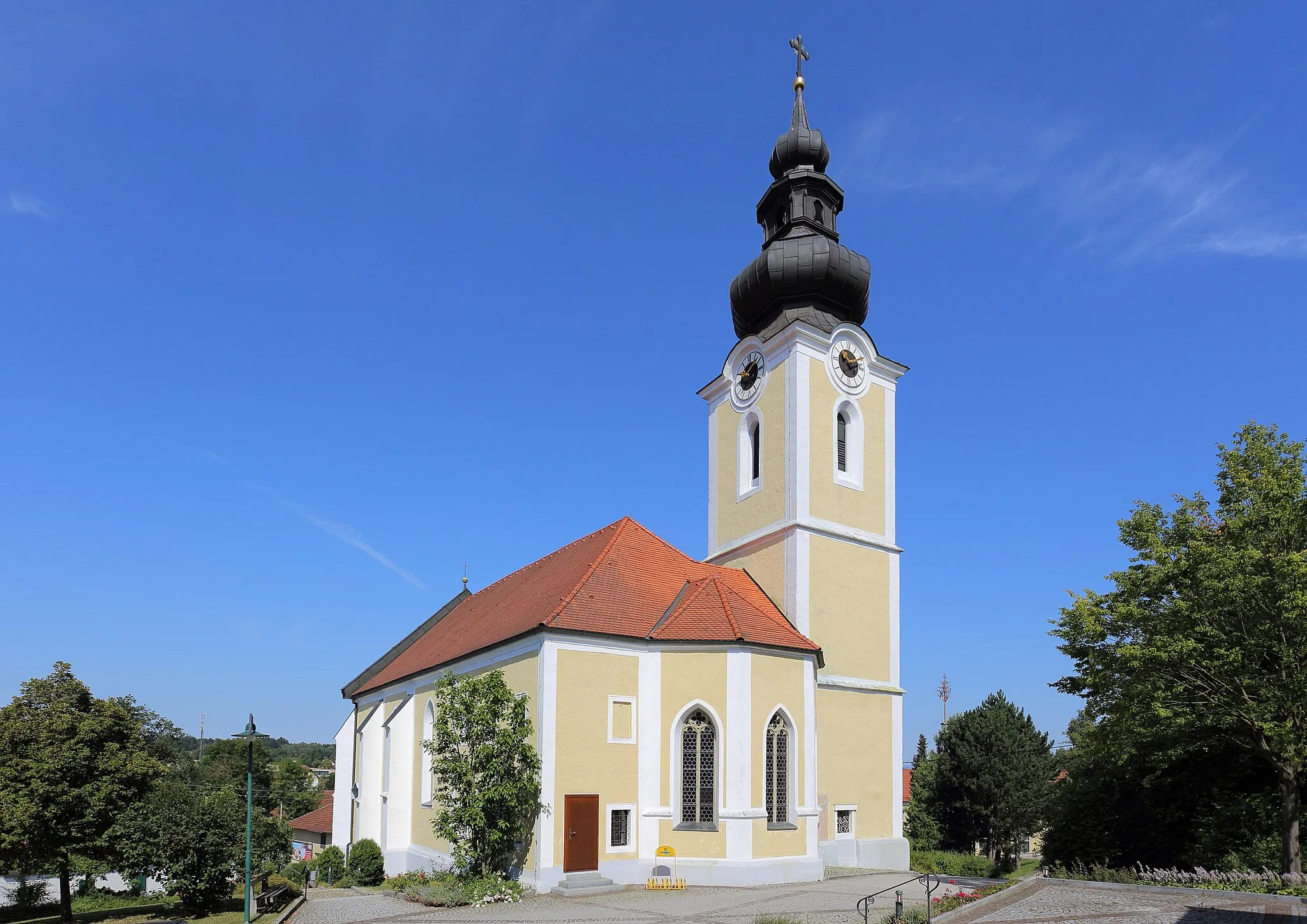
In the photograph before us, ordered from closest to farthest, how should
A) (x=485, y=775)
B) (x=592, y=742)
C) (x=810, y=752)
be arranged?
(x=485, y=775)
(x=592, y=742)
(x=810, y=752)

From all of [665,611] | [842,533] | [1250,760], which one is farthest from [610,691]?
[1250,760]

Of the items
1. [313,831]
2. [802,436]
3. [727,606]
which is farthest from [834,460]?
[313,831]

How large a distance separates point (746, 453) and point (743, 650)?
9.81 m

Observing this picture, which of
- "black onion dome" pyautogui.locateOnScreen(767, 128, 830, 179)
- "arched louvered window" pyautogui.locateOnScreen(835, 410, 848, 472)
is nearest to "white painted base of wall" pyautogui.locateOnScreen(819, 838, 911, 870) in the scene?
"arched louvered window" pyautogui.locateOnScreen(835, 410, 848, 472)

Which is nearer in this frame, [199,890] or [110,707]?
[199,890]

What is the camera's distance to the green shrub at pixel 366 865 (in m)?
29.3

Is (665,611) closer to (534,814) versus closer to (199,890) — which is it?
(534,814)

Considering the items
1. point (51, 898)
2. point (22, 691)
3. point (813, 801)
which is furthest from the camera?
point (51, 898)

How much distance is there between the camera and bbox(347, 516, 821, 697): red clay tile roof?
946 inches

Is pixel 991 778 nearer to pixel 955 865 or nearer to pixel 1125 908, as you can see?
pixel 955 865

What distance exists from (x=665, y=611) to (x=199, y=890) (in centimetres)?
1294

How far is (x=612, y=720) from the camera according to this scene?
919 inches

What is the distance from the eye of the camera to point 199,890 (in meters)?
23.2

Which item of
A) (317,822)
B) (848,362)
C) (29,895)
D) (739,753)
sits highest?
(848,362)
